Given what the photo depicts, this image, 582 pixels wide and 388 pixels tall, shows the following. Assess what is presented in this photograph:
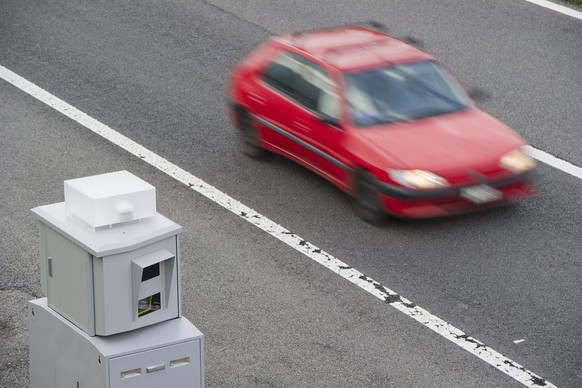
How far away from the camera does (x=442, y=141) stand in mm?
12172

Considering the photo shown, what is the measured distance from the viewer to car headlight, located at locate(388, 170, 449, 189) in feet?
38.6

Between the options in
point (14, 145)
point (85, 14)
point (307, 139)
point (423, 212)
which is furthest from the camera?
point (85, 14)

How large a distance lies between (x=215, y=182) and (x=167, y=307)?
5560mm

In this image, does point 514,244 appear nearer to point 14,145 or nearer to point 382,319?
point 382,319

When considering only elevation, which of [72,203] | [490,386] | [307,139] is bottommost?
[490,386]

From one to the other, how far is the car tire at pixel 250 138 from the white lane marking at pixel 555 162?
2.95 m

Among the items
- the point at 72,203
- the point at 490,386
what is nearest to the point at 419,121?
the point at 490,386

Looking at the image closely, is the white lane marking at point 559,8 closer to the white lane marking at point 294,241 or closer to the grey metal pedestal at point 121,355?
the white lane marking at point 294,241

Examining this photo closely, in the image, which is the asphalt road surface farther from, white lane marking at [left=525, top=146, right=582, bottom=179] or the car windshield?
the car windshield

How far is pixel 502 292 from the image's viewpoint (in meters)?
11.1

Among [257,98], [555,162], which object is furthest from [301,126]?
[555,162]

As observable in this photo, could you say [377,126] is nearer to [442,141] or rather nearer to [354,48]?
[442,141]

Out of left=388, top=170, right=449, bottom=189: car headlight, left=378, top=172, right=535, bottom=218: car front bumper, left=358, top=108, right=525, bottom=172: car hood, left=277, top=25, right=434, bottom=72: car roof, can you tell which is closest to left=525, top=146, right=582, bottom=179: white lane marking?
left=358, top=108, right=525, bottom=172: car hood

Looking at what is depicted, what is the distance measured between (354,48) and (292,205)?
1843 mm
